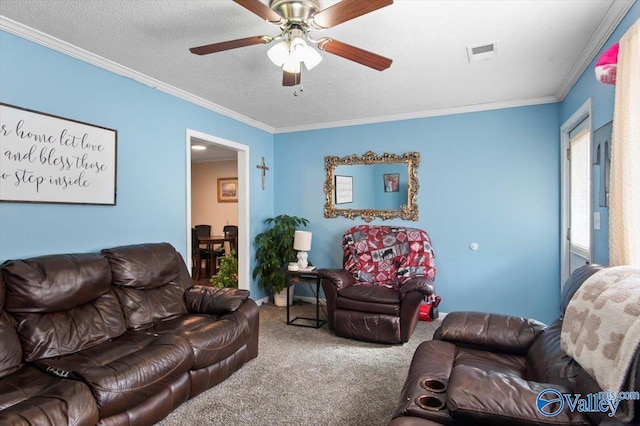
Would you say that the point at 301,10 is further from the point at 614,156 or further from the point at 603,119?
the point at 603,119

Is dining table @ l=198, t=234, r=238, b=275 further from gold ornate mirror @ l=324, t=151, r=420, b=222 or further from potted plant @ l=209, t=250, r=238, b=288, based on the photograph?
gold ornate mirror @ l=324, t=151, r=420, b=222

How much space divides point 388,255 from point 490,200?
1.31 metres

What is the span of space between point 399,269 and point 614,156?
2.36 m

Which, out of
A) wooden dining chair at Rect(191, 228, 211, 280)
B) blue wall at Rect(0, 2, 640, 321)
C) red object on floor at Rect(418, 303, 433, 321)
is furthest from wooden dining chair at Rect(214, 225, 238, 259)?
red object on floor at Rect(418, 303, 433, 321)

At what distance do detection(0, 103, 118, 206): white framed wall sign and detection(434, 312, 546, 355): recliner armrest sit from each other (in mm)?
2799

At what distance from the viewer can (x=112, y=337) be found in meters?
2.36

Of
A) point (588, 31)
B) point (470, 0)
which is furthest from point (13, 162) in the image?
point (588, 31)

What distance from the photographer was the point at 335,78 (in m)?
3.17

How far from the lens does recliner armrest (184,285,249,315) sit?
281 cm

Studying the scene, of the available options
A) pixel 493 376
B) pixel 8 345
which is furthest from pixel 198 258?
pixel 493 376

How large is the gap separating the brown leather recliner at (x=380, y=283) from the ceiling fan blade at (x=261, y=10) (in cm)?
248

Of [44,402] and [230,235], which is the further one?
[230,235]

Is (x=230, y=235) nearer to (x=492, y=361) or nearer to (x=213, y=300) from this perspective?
(x=213, y=300)

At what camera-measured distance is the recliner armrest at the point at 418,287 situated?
3.23 metres
